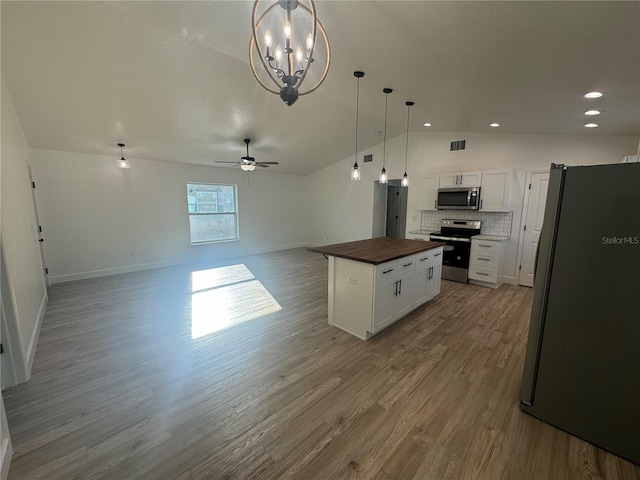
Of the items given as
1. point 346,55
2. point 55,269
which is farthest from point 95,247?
point 346,55

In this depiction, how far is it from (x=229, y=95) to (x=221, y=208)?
3.90 meters

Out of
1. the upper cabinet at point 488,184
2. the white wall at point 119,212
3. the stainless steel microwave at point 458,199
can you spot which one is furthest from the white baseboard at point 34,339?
the upper cabinet at point 488,184

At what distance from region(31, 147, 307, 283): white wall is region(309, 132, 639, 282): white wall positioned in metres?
2.25

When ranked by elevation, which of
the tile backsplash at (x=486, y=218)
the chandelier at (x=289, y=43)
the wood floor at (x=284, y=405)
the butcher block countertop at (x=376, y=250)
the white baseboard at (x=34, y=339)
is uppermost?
the chandelier at (x=289, y=43)

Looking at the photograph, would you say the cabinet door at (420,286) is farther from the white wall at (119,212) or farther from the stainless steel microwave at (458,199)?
the white wall at (119,212)

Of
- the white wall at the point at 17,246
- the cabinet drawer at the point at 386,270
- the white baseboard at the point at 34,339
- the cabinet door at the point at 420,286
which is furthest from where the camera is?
the cabinet door at the point at 420,286

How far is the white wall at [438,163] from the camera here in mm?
4125

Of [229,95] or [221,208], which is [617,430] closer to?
[229,95]

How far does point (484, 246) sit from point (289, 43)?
185 inches

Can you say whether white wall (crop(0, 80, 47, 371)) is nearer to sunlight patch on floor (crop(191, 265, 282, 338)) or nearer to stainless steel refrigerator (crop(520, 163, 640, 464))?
sunlight patch on floor (crop(191, 265, 282, 338))

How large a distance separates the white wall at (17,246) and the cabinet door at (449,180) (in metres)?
6.09

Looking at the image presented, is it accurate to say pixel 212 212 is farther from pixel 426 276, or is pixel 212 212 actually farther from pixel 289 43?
pixel 289 43

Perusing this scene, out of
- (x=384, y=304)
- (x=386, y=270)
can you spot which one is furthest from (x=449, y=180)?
(x=384, y=304)

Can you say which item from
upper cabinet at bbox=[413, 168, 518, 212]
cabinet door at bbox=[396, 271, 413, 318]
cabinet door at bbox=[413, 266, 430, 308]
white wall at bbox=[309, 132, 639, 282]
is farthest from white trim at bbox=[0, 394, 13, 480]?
white wall at bbox=[309, 132, 639, 282]
